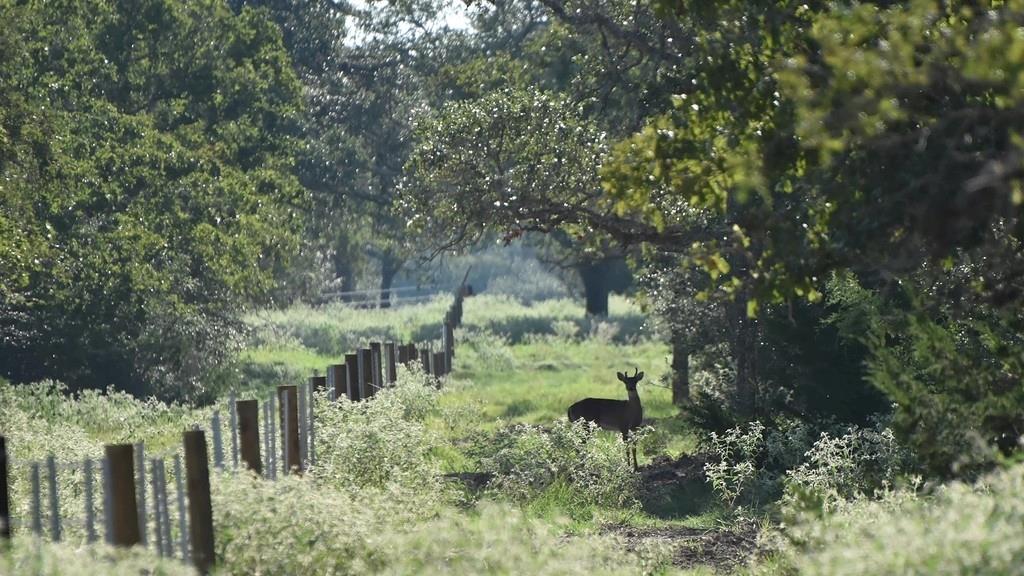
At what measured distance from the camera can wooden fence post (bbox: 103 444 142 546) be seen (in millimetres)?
9883

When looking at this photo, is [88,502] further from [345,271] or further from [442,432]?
[345,271]

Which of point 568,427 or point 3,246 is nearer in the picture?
point 568,427

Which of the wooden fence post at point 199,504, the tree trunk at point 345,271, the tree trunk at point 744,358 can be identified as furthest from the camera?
the tree trunk at point 345,271

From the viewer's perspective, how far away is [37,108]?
2838 centimetres

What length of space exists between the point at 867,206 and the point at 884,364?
1595mm

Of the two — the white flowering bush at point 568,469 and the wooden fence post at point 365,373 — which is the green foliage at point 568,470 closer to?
the white flowering bush at point 568,469

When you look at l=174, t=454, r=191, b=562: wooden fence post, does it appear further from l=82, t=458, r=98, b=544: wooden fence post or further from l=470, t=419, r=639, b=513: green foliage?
l=470, t=419, r=639, b=513: green foliage

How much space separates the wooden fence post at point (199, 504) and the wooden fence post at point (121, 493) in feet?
1.86

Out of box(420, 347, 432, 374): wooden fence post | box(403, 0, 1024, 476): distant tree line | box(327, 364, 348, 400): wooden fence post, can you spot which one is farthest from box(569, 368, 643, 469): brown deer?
box(420, 347, 432, 374): wooden fence post

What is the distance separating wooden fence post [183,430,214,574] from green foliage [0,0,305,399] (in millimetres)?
14995

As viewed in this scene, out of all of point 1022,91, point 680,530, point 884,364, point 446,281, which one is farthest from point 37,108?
point 446,281

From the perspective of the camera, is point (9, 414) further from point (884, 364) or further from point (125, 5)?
point (125, 5)

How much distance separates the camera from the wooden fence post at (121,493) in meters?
9.88

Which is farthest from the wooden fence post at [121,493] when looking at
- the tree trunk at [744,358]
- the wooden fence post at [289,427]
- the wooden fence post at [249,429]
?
the tree trunk at [744,358]
